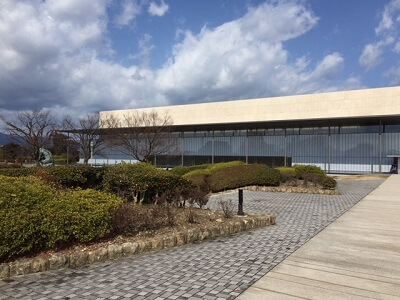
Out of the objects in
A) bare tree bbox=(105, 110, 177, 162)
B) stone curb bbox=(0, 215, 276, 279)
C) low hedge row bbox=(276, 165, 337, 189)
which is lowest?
stone curb bbox=(0, 215, 276, 279)

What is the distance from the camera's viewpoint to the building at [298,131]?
3434cm

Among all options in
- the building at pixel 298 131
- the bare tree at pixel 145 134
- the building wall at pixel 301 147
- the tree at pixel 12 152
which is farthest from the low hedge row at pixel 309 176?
the tree at pixel 12 152

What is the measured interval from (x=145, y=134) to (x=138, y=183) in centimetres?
2902

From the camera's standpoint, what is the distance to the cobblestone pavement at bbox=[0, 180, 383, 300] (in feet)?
14.4

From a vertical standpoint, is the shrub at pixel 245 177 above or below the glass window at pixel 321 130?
below

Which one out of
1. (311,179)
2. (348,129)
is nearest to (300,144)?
(348,129)

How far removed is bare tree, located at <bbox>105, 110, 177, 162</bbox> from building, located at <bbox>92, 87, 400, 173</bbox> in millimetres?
1653

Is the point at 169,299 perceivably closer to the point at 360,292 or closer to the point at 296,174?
the point at 360,292

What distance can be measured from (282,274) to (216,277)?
1021mm


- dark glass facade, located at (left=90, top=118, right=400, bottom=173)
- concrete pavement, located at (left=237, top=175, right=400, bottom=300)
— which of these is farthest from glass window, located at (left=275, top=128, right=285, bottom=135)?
concrete pavement, located at (left=237, top=175, right=400, bottom=300)

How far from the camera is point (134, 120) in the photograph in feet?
142

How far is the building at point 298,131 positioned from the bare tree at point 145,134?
Result: 1653mm

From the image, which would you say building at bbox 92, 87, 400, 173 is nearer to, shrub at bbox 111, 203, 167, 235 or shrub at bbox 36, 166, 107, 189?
shrub at bbox 36, 166, 107, 189

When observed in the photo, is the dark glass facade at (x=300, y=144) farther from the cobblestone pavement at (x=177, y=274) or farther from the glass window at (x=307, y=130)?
the cobblestone pavement at (x=177, y=274)
